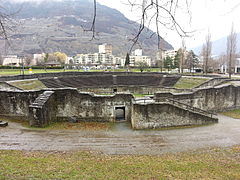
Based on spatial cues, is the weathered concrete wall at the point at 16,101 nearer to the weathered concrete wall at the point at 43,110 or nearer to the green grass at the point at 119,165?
the weathered concrete wall at the point at 43,110

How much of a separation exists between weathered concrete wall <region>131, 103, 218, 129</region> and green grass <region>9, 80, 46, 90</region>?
18.1 meters

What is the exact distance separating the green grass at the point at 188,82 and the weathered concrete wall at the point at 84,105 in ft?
61.2

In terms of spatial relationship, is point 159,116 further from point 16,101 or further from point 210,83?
point 210,83

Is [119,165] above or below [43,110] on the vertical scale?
below

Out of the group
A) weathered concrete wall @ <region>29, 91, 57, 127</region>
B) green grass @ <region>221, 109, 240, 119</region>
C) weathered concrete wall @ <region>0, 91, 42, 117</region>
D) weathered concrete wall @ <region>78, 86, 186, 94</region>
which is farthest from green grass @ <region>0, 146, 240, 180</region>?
weathered concrete wall @ <region>78, 86, 186, 94</region>

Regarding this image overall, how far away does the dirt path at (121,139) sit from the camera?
34.0 ft

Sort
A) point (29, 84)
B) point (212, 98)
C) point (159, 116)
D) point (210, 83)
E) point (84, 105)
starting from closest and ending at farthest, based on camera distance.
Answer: point (159, 116), point (84, 105), point (212, 98), point (29, 84), point (210, 83)

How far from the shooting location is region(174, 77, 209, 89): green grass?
30.4 m

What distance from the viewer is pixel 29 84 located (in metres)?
27.3

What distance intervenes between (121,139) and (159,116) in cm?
421

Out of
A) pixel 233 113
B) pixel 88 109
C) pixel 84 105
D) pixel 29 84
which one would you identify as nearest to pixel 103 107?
pixel 88 109

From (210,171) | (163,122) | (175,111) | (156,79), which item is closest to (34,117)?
(163,122)

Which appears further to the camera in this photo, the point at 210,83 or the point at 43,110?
the point at 210,83

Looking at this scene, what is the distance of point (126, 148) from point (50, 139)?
16.2 ft
